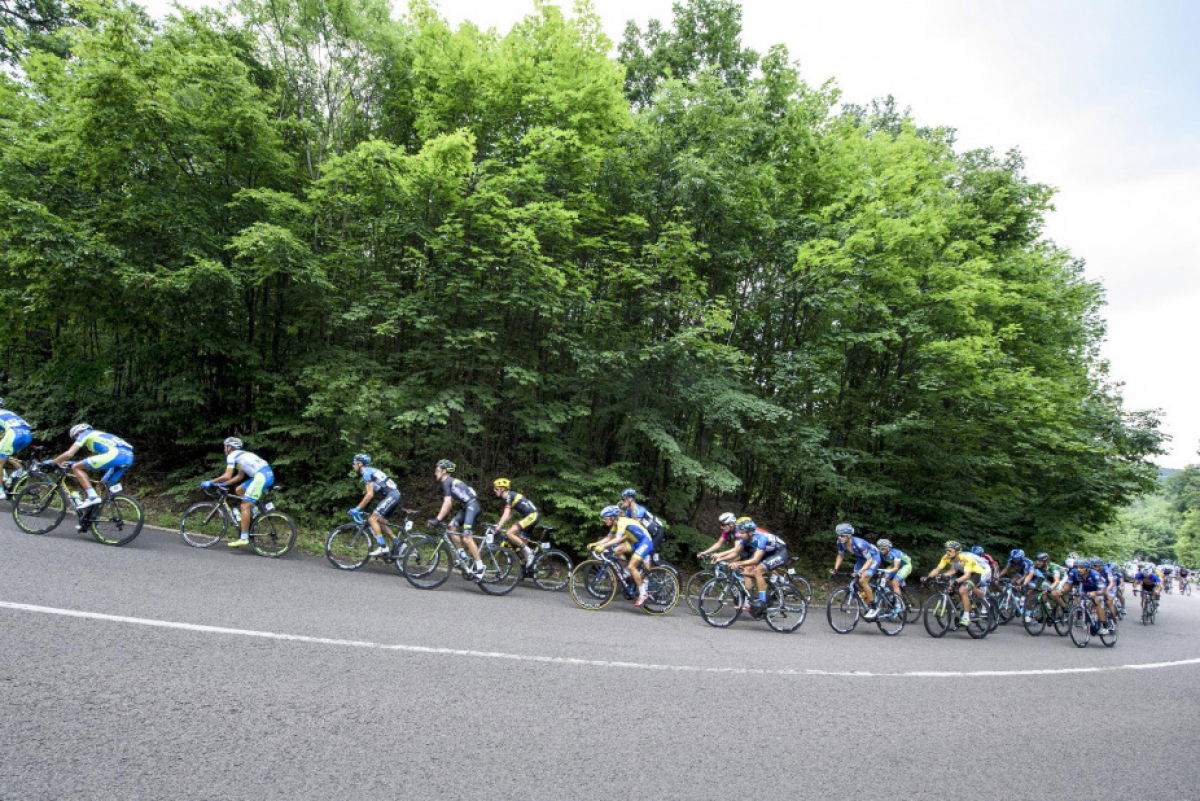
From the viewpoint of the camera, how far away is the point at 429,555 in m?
8.13

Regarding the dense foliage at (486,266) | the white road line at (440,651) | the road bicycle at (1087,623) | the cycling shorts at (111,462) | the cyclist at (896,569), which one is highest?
the dense foliage at (486,266)

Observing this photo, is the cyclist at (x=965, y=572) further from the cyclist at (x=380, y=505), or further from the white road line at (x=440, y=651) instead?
the cyclist at (x=380, y=505)

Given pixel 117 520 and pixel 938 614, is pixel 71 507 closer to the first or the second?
pixel 117 520

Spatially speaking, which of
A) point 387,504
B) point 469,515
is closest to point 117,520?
point 387,504

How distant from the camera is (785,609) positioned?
348 inches

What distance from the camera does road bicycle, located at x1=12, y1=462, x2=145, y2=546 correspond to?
764cm

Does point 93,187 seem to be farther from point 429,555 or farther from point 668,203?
point 668,203

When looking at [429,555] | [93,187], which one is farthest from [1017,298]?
[93,187]

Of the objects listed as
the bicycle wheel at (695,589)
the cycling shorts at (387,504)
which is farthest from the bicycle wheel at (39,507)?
the bicycle wheel at (695,589)

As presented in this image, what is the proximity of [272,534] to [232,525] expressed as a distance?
0.69 metres

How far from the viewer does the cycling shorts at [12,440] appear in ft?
27.2

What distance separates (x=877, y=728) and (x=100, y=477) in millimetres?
10674

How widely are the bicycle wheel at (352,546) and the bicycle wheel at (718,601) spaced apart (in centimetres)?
542

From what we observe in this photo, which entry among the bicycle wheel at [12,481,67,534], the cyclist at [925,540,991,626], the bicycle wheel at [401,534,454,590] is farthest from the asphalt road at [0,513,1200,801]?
the cyclist at [925,540,991,626]
